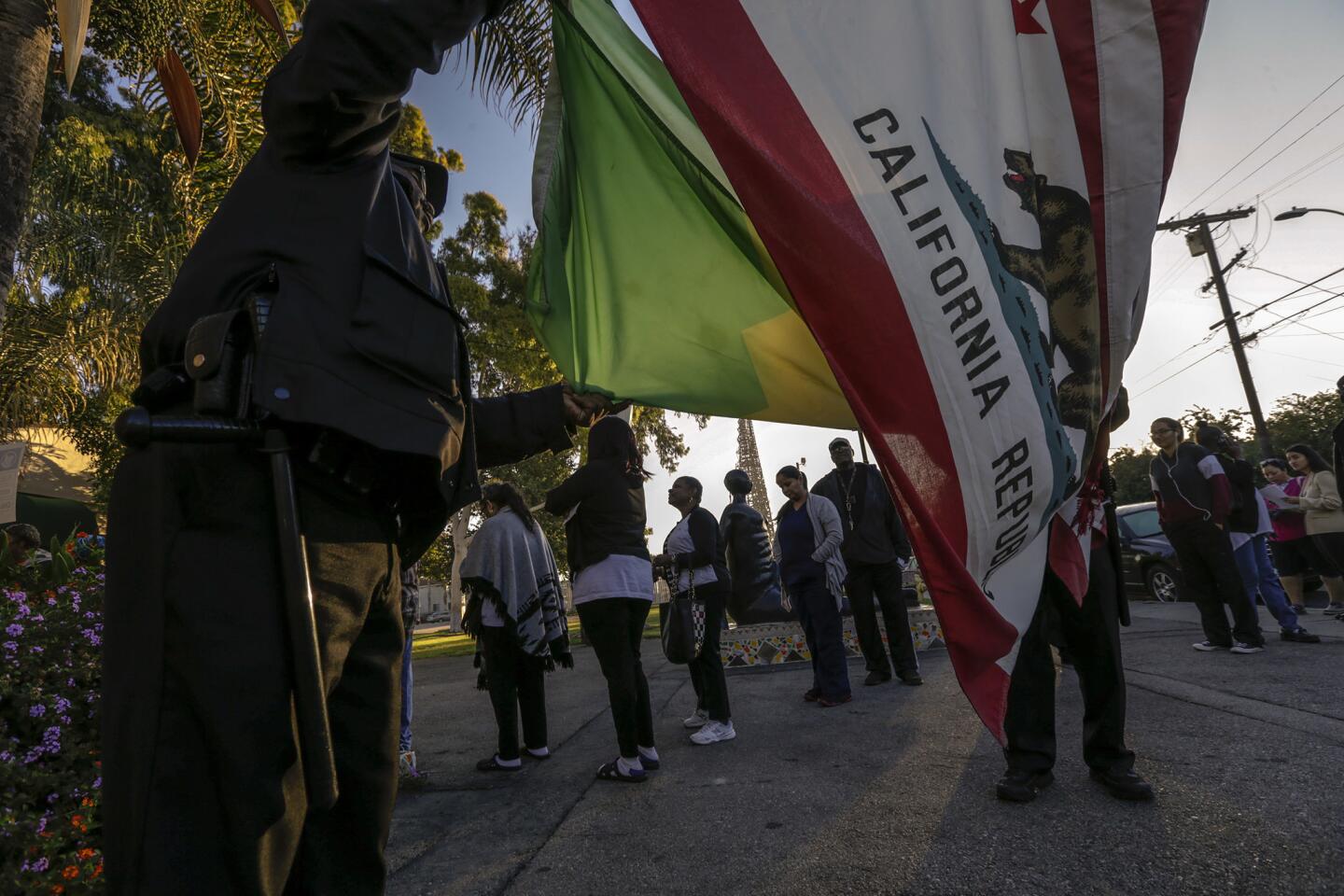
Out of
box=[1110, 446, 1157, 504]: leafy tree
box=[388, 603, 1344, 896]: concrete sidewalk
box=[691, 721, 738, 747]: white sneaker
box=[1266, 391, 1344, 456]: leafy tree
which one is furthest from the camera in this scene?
box=[1110, 446, 1157, 504]: leafy tree

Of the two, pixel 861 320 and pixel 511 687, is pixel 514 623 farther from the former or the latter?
pixel 861 320

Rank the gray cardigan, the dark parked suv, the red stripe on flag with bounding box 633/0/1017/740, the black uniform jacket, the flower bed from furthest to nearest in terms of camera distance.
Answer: the dark parked suv → the gray cardigan → the flower bed → the red stripe on flag with bounding box 633/0/1017/740 → the black uniform jacket

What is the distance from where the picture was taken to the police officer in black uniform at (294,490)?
3.45 feet

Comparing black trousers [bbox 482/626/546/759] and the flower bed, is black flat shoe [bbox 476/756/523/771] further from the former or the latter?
the flower bed

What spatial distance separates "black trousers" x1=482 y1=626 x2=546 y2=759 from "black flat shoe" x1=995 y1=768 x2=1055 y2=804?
2593mm

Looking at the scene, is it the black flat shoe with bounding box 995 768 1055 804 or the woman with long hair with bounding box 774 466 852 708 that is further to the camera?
the woman with long hair with bounding box 774 466 852 708

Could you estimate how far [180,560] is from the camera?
1.08 m

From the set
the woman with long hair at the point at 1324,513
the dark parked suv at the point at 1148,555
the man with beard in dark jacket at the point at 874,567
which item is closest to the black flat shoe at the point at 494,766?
the man with beard in dark jacket at the point at 874,567

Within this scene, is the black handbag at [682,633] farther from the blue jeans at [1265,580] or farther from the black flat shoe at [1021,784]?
the blue jeans at [1265,580]

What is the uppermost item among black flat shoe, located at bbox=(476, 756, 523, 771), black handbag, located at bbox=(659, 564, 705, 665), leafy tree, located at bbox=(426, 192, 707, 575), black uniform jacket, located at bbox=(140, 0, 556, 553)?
leafy tree, located at bbox=(426, 192, 707, 575)

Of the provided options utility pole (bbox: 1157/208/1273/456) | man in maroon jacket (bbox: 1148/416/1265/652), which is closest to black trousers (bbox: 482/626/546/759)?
man in maroon jacket (bbox: 1148/416/1265/652)

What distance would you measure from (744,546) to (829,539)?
4.37 ft

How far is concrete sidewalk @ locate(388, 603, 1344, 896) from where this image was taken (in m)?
2.37

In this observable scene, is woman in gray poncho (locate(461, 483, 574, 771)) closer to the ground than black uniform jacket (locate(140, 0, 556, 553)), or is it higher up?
closer to the ground
